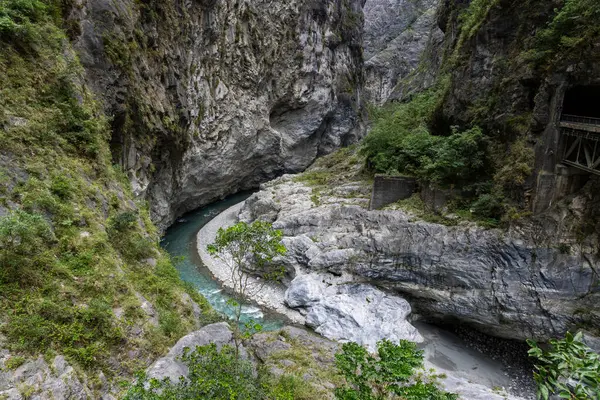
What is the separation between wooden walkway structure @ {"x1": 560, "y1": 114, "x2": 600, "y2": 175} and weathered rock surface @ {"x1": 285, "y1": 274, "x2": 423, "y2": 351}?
909 cm

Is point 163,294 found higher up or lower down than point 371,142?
lower down

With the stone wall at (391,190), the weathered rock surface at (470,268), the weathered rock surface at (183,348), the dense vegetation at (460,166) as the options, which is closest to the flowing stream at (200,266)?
the weathered rock surface at (470,268)

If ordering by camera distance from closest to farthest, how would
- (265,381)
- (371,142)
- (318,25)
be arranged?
(265,381), (371,142), (318,25)

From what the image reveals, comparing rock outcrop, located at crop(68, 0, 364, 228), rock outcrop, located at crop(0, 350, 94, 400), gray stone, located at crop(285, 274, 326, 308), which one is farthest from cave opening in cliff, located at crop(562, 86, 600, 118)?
rock outcrop, located at crop(68, 0, 364, 228)

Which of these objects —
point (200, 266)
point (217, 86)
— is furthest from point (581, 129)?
point (217, 86)

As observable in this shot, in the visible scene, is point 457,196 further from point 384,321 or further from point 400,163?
point 384,321

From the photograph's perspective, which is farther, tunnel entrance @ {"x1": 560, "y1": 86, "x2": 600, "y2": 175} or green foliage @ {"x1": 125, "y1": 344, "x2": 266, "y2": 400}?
tunnel entrance @ {"x1": 560, "y1": 86, "x2": 600, "y2": 175}

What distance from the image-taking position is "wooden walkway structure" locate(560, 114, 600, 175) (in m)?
11.3

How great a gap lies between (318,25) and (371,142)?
2465cm

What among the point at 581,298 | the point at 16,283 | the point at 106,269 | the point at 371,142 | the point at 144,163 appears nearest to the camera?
the point at 16,283

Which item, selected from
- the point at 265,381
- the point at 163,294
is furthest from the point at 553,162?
the point at 163,294

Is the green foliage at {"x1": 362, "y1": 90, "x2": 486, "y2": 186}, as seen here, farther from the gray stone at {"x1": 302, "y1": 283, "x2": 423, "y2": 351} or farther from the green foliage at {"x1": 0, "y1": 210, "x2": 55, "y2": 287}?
the green foliage at {"x1": 0, "y1": 210, "x2": 55, "y2": 287}

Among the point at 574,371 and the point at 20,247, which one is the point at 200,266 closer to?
the point at 20,247

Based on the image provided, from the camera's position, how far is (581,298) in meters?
12.4
